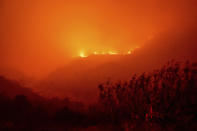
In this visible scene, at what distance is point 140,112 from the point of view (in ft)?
24.9

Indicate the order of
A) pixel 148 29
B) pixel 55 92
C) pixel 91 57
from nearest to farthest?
pixel 55 92, pixel 91 57, pixel 148 29

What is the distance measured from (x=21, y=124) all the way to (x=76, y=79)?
11410 mm

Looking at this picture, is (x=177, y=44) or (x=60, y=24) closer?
(x=177, y=44)

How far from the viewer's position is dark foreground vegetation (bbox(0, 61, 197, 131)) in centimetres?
668

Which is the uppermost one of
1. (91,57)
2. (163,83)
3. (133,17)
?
(133,17)

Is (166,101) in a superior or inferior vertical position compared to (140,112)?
superior

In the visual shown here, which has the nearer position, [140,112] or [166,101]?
[166,101]

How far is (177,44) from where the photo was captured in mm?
19766

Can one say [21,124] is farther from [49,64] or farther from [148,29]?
[148,29]

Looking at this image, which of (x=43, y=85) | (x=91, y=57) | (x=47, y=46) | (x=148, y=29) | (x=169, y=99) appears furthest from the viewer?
(x=47, y=46)

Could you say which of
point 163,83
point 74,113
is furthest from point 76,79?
point 163,83

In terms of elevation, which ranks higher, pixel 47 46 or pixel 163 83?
pixel 47 46

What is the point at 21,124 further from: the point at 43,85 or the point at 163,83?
the point at 43,85

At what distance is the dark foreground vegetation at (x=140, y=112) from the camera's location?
6684mm
